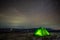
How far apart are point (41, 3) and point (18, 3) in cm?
41

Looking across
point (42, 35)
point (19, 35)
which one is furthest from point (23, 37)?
point (42, 35)

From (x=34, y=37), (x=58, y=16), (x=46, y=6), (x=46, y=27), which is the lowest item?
(x=34, y=37)

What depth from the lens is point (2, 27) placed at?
2.62 meters

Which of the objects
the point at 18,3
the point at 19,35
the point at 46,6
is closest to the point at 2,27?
the point at 19,35

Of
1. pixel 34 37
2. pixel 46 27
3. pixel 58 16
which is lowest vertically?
pixel 34 37

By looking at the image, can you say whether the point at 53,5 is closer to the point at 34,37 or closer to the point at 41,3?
the point at 41,3

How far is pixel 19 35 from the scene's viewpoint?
2.64m

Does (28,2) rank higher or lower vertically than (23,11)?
higher

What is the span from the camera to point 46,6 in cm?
279

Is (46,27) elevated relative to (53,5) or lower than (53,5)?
lower

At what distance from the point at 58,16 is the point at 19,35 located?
772 millimetres

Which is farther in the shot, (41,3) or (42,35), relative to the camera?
(41,3)

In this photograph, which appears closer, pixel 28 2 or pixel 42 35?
pixel 42 35

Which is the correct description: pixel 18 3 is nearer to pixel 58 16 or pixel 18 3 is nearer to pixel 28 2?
pixel 28 2
